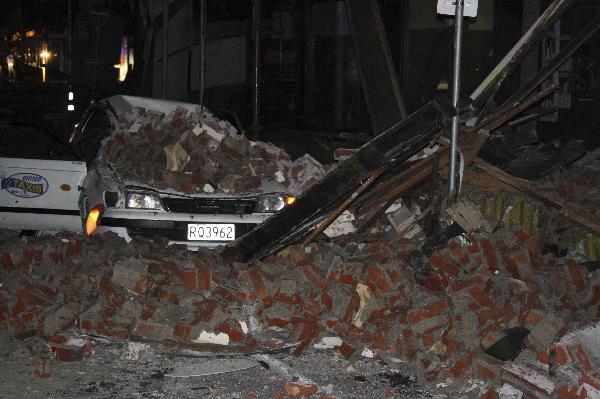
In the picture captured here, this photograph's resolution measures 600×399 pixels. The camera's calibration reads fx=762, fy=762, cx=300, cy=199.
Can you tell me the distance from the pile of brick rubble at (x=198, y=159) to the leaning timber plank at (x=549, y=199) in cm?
173

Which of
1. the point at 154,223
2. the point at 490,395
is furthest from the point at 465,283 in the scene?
the point at 154,223

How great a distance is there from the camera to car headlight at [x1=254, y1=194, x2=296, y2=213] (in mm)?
7215

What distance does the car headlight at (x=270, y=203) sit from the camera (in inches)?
284

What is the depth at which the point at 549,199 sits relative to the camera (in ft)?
22.7

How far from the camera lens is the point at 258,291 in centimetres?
601

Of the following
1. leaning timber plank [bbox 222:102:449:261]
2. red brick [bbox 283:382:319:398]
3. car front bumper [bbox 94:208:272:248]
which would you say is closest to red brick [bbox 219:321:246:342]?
leaning timber plank [bbox 222:102:449:261]

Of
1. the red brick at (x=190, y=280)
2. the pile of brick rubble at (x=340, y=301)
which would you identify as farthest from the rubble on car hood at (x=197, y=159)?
the red brick at (x=190, y=280)

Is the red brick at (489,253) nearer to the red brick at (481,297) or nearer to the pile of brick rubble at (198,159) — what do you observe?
the red brick at (481,297)

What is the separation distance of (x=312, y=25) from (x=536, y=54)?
5.67 meters

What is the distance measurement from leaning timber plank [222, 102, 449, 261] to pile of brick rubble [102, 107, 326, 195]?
92 cm

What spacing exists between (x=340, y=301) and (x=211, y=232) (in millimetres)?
1696

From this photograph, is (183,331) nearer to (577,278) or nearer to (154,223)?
(154,223)

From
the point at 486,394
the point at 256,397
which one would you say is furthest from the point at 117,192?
the point at 486,394

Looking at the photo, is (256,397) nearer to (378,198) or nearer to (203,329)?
(203,329)
